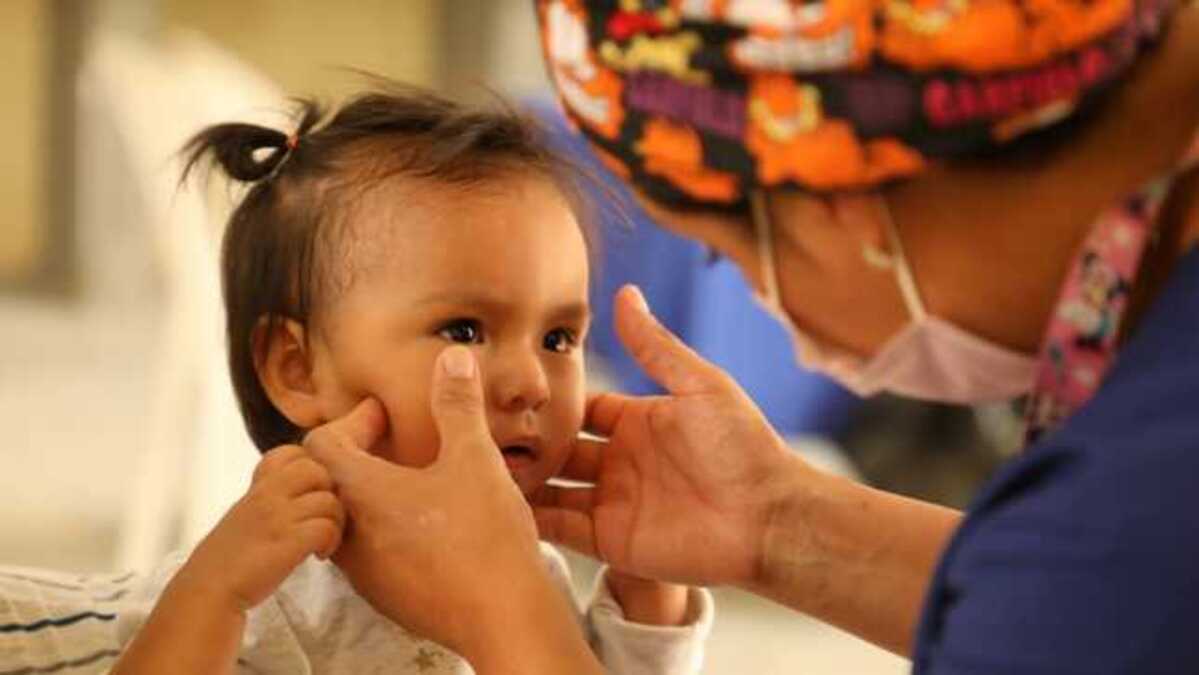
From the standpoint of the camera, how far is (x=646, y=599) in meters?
1.50

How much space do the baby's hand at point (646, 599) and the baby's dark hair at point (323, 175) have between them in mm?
260

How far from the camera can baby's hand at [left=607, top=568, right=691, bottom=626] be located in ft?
4.93

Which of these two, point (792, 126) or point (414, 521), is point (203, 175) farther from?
point (792, 126)

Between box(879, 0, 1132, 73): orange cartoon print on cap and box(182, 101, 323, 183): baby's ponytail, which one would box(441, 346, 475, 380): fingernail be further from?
box(879, 0, 1132, 73): orange cartoon print on cap

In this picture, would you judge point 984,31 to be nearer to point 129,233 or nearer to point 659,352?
point 659,352

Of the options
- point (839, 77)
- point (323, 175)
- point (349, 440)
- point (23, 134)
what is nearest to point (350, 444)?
point (349, 440)

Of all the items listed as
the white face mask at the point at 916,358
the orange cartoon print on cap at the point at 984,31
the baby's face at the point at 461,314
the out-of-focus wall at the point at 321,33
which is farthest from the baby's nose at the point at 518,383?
the out-of-focus wall at the point at 321,33

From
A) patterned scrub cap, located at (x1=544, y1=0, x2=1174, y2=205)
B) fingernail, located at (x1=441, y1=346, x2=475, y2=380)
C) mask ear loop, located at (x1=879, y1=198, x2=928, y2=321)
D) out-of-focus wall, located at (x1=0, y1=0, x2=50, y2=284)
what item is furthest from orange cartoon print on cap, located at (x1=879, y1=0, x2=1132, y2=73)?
out-of-focus wall, located at (x1=0, y1=0, x2=50, y2=284)

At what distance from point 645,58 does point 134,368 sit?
3.56 meters

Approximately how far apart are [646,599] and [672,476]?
0.32ft

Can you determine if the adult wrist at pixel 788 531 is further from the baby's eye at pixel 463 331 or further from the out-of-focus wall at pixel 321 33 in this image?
the out-of-focus wall at pixel 321 33

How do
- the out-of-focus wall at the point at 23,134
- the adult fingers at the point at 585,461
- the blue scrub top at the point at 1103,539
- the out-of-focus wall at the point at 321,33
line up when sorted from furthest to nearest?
the out-of-focus wall at the point at 321,33
the out-of-focus wall at the point at 23,134
the adult fingers at the point at 585,461
the blue scrub top at the point at 1103,539

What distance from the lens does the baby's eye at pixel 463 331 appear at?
4.59 ft

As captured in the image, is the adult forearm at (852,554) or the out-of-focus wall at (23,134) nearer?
the adult forearm at (852,554)
